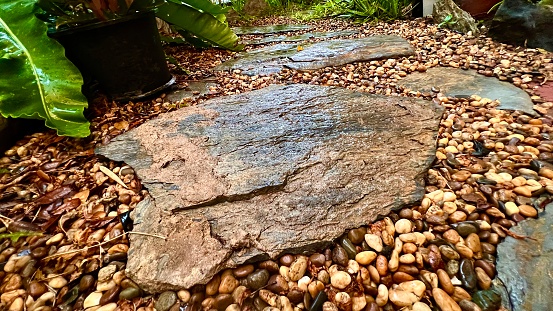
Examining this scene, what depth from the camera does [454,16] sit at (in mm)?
2621

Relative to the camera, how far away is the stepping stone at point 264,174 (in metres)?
0.81

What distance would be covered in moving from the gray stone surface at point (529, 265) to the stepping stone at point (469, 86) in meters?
0.77

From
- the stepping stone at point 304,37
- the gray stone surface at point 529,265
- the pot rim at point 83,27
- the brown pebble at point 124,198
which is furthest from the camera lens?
the stepping stone at point 304,37

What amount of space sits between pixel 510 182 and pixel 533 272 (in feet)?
1.18

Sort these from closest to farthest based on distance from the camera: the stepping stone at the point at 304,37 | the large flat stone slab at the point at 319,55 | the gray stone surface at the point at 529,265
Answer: the gray stone surface at the point at 529,265 → the large flat stone slab at the point at 319,55 → the stepping stone at the point at 304,37

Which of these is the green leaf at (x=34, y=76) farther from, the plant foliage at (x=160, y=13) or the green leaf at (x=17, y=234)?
the green leaf at (x=17, y=234)

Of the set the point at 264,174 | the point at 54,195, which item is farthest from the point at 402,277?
the point at 54,195

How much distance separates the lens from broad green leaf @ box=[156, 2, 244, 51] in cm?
217

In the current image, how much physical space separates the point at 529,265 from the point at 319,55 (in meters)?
1.98

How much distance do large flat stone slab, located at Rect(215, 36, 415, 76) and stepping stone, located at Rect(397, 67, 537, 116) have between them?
44 centimetres

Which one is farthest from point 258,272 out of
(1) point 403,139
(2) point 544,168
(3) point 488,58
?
(3) point 488,58

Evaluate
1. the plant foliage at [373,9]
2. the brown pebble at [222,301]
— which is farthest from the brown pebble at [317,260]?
the plant foliage at [373,9]

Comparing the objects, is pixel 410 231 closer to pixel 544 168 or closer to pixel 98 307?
pixel 544 168

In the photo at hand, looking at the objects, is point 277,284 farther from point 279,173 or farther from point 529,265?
point 529,265
